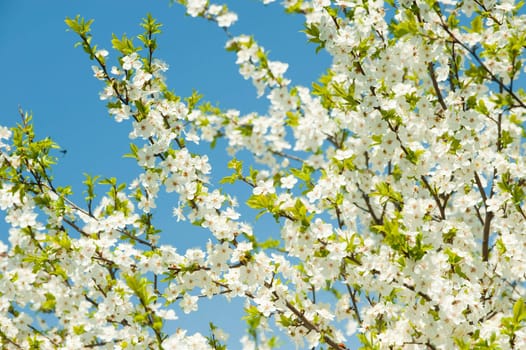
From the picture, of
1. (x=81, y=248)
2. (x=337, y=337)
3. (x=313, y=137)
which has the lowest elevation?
(x=337, y=337)

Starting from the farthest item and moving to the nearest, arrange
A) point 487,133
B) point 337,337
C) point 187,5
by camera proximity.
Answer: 1. point 487,133
2. point 187,5
3. point 337,337

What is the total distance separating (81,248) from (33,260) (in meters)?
1.01

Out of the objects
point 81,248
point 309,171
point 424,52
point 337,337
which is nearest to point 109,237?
point 81,248

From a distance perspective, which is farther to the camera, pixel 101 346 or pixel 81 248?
pixel 101 346

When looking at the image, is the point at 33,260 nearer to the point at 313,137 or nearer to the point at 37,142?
the point at 37,142

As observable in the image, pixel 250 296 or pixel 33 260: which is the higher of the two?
pixel 33 260

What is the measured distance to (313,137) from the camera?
20.1ft

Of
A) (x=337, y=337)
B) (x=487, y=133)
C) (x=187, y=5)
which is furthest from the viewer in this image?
(x=487, y=133)

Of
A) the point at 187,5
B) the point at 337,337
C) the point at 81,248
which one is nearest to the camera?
the point at 81,248

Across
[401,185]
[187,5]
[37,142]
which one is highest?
[187,5]

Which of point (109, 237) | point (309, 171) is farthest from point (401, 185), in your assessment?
point (109, 237)

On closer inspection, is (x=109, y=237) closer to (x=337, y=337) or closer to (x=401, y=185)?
(x=337, y=337)

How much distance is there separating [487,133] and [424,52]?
1.62 meters

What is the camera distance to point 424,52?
6309mm
